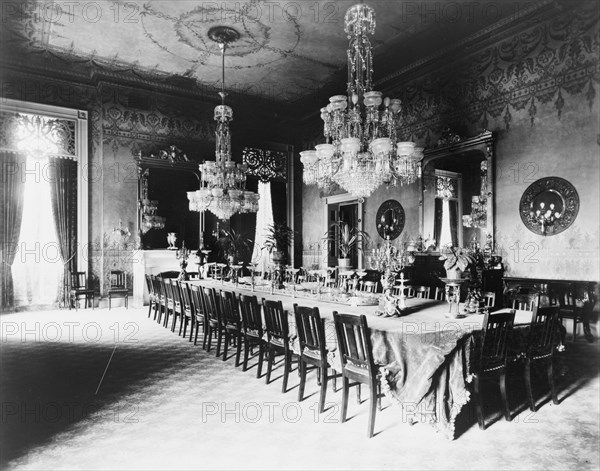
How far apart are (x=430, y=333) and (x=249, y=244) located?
27.5ft

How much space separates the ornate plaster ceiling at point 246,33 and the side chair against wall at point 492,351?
5.00 meters

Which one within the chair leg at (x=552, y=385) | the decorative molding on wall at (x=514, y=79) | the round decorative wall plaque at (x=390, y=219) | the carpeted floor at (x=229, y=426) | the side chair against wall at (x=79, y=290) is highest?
the decorative molding on wall at (x=514, y=79)

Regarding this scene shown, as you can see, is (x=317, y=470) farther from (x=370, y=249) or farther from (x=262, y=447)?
(x=370, y=249)

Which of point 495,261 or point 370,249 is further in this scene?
point 370,249

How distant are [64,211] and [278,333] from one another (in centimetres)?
691

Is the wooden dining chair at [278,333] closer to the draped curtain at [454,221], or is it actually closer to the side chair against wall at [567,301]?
the side chair against wall at [567,301]

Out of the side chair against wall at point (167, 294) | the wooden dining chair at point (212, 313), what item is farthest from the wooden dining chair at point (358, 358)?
the side chair against wall at point (167, 294)

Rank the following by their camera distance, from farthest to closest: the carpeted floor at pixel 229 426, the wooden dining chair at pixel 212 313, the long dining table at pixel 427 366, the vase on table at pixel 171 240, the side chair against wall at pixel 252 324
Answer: the vase on table at pixel 171 240
the wooden dining chair at pixel 212 313
the side chair against wall at pixel 252 324
the long dining table at pixel 427 366
the carpeted floor at pixel 229 426

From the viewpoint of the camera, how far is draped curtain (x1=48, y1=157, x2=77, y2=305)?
8.83 m

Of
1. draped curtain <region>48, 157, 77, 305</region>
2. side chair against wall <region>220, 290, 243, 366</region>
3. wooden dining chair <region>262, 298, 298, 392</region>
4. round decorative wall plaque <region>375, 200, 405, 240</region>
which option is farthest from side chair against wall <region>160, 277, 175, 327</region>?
round decorative wall plaque <region>375, 200, 405, 240</region>

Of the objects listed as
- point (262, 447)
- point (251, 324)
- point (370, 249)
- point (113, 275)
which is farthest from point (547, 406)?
point (113, 275)

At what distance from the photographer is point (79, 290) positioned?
329 inches

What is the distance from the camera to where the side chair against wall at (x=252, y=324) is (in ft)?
13.9

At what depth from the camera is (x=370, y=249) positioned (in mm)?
9188
